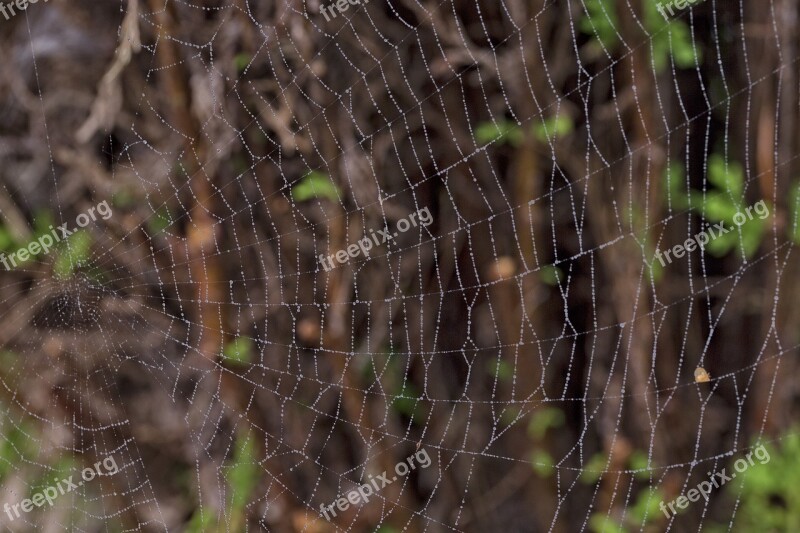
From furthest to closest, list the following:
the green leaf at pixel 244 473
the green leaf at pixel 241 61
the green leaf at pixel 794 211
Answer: the green leaf at pixel 244 473
the green leaf at pixel 241 61
the green leaf at pixel 794 211

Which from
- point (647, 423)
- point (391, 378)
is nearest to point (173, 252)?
point (391, 378)

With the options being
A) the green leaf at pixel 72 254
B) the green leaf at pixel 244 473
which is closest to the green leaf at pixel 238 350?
the green leaf at pixel 244 473

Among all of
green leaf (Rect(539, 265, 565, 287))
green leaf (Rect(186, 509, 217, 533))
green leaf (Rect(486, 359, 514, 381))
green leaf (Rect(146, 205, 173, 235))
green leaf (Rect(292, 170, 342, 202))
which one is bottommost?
green leaf (Rect(186, 509, 217, 533))

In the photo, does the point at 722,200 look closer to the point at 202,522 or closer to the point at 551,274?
the point at 551,274

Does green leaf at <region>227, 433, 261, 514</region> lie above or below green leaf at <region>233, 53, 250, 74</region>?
below

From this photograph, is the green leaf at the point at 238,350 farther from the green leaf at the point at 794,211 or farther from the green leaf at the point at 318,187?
the green leaf at the point at 794,211

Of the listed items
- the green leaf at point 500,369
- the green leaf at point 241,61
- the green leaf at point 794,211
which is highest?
the green leaf at point 241,61

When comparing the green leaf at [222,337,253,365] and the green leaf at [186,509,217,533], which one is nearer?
the green leaf at [222,337,253,365]

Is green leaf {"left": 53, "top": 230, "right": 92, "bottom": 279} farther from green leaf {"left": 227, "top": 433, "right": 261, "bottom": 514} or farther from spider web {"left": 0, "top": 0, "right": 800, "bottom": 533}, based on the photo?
green leaf {"left": 227, "top": 433, "right": 261, "bottom": 514}

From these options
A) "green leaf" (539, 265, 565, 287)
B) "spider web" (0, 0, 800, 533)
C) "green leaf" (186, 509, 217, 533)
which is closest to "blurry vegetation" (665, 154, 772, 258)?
"spider web" (0, 0, 800, 533)
